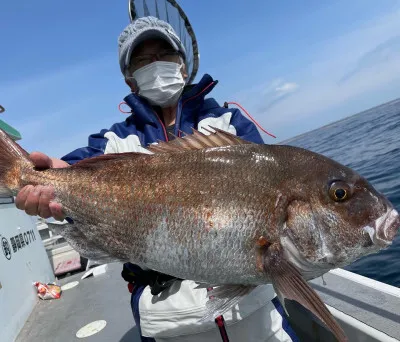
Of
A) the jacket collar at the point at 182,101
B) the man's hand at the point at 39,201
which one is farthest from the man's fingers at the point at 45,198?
the jacket collar at the point at 182,101

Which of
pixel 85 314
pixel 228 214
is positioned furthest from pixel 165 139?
pixel 85 314

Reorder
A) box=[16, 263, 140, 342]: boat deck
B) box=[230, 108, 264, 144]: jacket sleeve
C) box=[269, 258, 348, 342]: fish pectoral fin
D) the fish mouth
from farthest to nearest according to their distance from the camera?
1. box=[16, 263, 140, 342]: boat deck
2. box=[230, 108, 264, 144]: jacket sleeve
3. the fish mouth
4. box=[269, 258, 348, 342]: fish pectoral fin

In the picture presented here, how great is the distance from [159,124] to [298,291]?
2138mm

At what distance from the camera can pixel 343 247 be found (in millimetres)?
2012

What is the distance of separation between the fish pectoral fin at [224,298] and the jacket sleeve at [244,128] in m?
1.34

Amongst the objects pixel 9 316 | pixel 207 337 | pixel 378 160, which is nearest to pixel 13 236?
pixel 9 316

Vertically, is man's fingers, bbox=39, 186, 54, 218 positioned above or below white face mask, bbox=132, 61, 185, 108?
below

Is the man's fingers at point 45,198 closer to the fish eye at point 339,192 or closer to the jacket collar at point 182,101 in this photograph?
the jacket collar at point 182,101

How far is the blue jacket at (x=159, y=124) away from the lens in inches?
125

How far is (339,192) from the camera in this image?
2090mm

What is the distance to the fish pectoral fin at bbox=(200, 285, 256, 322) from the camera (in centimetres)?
214

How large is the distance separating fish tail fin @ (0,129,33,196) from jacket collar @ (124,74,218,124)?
1.18 metres

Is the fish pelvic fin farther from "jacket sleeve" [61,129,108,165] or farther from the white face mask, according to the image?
the white face mask

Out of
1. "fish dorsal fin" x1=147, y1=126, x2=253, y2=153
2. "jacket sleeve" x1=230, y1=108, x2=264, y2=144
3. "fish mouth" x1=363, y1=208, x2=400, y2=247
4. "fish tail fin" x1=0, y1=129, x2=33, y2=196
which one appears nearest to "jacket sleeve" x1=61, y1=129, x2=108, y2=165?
"fish tail fin" x1=0, y1=129, x2=33, y2=196
